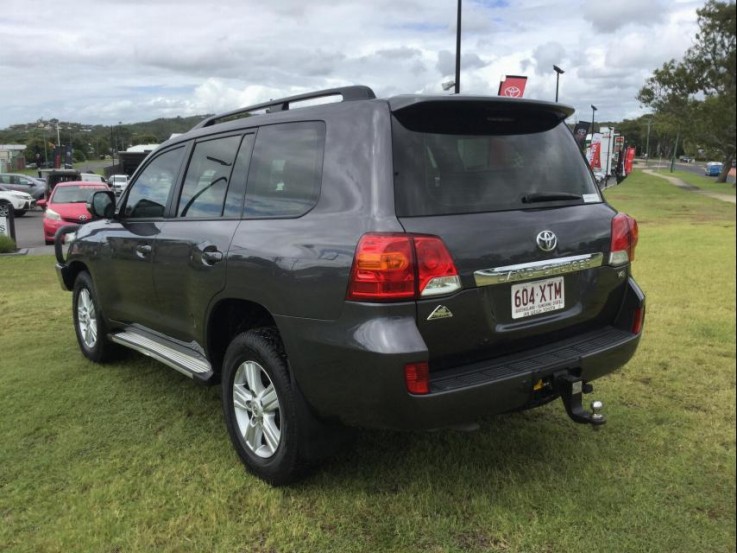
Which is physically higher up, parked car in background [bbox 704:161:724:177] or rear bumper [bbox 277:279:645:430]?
parked car in background [bbox 704:161:724:177]

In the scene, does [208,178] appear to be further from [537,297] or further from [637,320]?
[637,320]

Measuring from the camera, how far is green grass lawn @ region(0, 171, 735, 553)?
104 inches

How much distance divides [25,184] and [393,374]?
118 feet

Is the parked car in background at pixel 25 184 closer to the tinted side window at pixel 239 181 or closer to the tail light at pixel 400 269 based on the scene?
the tinted side window at pixel 239 181

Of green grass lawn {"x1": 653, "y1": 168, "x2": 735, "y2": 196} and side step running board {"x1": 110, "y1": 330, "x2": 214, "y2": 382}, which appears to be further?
side step running board {"x1": 110, "y1": 330, "x2": 214, "y2": 382}

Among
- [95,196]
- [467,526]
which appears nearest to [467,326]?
[467,526]

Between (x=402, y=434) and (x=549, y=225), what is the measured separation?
1.56 m

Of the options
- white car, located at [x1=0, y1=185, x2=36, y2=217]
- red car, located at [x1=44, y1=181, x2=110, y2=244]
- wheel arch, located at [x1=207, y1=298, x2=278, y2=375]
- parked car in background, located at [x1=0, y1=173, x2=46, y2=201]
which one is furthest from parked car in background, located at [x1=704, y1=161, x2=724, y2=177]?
parked car in background, located at [x1=0, y1=173, x2=46, y2=201]

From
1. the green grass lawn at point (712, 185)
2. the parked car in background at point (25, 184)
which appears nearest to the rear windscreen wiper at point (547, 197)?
the green grass lawn at point (712, 185)

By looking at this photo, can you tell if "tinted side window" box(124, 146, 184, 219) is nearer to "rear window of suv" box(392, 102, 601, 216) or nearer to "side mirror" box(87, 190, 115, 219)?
"side mirror" box(87, 190, 115, 219)

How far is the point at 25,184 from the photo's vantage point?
33.1m

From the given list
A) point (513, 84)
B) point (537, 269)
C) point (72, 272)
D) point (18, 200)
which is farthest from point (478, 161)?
point (18, 200)

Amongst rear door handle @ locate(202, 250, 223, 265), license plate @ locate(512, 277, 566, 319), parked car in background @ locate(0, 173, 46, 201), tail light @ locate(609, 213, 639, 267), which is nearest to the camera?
license plate @ locate(512, 277, 566, 319)

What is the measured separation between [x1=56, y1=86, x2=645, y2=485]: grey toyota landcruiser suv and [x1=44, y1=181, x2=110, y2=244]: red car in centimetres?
1198
